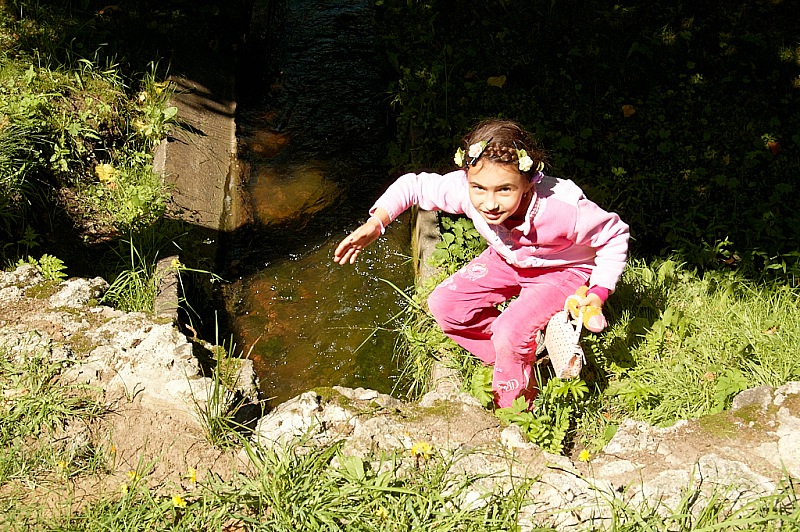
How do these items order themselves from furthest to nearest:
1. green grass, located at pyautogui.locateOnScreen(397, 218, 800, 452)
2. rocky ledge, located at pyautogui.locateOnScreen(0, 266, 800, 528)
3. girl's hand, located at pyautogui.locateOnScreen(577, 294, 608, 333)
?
green grass, located at pyautogui.locateOnScreen(397, 218, 800, 452) < girl's hand, located at pyautogui.locateOnScreen(577, 294, 608, 333) < rocky ledge, located at pyautogui.locateOnScreen(0, 266, 800, 528)

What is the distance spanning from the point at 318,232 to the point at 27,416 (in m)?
2.37

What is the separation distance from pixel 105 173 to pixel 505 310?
302cm

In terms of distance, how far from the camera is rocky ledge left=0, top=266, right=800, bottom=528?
271 centimetres

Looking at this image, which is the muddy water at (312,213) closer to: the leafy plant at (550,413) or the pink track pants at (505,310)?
the pink track pants at (505,310)

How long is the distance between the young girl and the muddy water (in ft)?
3.27

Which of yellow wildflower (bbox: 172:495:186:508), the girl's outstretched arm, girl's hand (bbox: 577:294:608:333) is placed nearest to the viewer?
yellow wildflower (bbox: 172:495:186:508)

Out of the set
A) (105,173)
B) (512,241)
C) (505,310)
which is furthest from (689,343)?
(105,173)

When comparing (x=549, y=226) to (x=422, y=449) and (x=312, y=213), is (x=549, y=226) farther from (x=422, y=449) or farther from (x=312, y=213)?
(x=312, y=213)

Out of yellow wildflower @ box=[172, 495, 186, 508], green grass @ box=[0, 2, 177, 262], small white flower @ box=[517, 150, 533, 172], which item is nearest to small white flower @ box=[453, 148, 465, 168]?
small white flower @ box=[517, 150, 533, 172]

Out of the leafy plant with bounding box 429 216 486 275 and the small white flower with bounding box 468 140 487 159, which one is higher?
the small white flower with bounding box 468 140 487 159

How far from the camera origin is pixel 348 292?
180 inches

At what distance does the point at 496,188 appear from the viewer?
278 centimetres

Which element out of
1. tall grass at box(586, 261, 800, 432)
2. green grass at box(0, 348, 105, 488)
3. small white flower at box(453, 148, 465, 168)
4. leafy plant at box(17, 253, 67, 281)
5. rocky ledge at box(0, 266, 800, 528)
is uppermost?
small white flower at box(453, 148, 465, 168)

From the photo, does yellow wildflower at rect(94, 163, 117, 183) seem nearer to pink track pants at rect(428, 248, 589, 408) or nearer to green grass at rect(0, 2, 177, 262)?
green grass at rect(0, 2, 177, 262)
